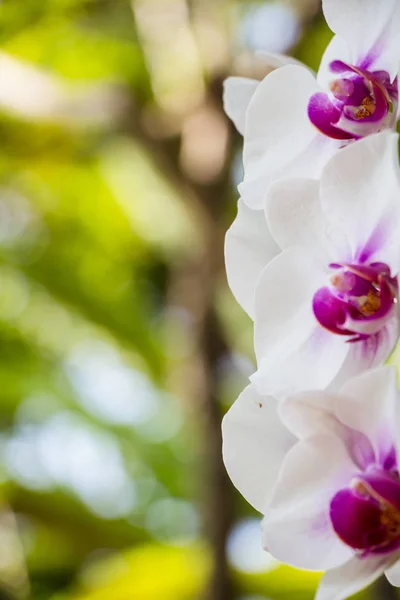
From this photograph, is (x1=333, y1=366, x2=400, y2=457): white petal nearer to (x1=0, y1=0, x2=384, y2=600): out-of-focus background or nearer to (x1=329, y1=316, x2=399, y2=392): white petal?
(x1=329, y1=316, x2=399, y2=392): white petal

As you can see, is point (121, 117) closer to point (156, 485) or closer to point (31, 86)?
point (31, 86)

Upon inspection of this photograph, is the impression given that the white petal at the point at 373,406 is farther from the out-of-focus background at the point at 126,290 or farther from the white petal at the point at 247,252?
the out-of-focus background at the point at 126,290

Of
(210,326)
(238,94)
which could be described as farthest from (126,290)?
(238,94)

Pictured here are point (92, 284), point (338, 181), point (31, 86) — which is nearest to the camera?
point (338, 181)

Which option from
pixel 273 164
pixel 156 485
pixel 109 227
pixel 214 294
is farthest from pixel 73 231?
pixel 273 164

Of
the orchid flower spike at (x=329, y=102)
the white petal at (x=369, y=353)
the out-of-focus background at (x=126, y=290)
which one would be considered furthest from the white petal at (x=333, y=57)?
the out-of-focus background at (x=126, y=290)

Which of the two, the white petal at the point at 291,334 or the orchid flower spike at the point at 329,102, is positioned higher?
the orchid flower spike at the point at 329,102

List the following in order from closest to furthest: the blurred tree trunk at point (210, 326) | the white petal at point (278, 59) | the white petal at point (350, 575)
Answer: the white petal at point (350, 575) < the white petal at point (278, 59) < the blurred tree trunk at point (210, 326)
